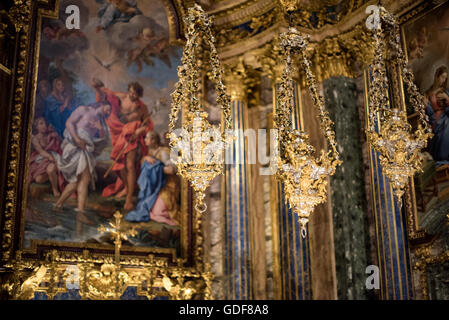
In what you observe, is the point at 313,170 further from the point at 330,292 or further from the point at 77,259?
the point at 77,259

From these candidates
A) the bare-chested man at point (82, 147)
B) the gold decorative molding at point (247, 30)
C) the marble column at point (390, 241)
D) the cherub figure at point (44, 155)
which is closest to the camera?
the marble column at point (390, 241)

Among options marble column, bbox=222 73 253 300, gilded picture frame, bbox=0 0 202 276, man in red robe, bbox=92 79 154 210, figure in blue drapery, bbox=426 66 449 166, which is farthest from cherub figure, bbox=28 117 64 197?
figure in blue drapery, bbox=426 66 449 166

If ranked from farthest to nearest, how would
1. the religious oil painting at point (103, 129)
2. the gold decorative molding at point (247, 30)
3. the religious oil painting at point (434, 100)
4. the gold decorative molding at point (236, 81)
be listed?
1. the gold decorative molding at point (236, 81)
2. the gold decorative molding at point (247, 30)
3. the religious oil painting at point (103, 129)
4. the religious oil painting at point (434, 100)

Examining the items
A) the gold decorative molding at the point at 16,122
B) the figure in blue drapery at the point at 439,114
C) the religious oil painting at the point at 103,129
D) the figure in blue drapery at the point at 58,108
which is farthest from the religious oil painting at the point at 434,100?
the gold decorative molding at the point at 16,122

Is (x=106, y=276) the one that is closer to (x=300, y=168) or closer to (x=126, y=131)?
(x=126, y=131)

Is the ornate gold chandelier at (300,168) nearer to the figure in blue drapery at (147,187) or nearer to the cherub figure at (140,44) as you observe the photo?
the figure in blue drapery at (147,187)

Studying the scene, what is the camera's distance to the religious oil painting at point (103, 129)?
964 centimetres

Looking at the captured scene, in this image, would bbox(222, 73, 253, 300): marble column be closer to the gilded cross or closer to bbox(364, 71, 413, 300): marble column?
the gilded cross

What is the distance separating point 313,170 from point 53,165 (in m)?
3.95

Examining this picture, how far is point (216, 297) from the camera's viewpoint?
10.6m

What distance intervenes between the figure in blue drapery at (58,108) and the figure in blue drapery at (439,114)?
535 cm

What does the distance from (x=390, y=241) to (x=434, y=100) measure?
7.03 ft

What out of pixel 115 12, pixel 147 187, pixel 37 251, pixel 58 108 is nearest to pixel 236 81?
pixel 115 12
